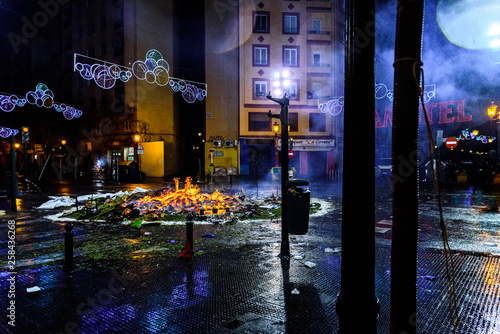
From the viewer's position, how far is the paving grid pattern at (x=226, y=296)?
3.70 m

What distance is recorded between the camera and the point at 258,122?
34031mm

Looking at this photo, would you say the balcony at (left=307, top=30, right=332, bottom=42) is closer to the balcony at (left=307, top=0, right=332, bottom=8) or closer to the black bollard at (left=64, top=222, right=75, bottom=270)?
the balcony at (left=307, top=0, right=332, bottom=8)

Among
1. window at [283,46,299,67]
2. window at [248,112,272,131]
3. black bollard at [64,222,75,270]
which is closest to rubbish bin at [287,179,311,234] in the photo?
black bollard at [64,222,75,270]

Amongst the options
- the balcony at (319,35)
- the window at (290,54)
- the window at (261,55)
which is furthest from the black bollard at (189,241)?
the balcony at (319,35)

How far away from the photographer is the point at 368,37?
2172 millimetres

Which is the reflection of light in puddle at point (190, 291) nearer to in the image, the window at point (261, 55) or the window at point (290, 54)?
the window at point (261, 55)

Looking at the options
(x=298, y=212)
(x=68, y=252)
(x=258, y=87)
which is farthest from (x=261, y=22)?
(x=68, y=252)

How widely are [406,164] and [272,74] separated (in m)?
33.1

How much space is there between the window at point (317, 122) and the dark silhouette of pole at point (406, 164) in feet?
109

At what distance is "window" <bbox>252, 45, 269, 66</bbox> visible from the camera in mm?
33625

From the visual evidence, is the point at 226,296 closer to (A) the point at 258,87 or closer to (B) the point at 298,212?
(B) the point at 298,212

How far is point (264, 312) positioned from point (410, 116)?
3.12 meters

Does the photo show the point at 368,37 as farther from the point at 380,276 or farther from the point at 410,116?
the point at 380,276

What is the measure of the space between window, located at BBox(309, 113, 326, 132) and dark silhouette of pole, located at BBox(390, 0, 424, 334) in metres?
33.1
